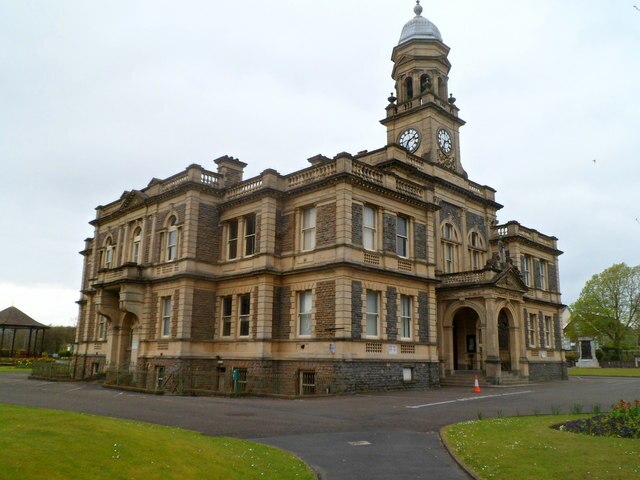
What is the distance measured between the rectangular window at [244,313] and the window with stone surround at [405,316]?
8.05 m

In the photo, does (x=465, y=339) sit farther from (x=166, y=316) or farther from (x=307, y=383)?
(x=166, y=316)

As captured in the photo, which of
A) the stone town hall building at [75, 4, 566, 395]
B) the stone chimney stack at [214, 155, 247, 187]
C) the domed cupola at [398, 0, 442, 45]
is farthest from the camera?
→ the domed cupola at [398, 0, 442, 45]

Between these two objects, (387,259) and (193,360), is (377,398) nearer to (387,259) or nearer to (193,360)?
(387,259)

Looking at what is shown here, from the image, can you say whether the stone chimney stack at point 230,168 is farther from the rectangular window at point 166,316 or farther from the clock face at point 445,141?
the clock face at point 445,141

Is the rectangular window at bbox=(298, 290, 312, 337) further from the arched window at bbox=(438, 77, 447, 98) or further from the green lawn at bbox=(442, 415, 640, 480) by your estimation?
the arched window at bbox=(438, 77, 447, 98)

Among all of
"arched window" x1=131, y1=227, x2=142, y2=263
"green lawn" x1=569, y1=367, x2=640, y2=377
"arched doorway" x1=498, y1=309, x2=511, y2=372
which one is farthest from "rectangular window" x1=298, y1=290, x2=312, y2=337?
"green lawn" x1=569, y1=367, x2=640, y2=377

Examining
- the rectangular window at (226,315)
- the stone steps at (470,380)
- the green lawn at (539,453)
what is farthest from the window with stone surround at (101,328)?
the green lawn at (539,453)

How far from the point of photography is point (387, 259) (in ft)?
90.3

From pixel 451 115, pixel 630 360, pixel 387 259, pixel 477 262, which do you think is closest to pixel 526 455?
pixel 387 259

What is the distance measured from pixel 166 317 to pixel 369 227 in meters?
12.9

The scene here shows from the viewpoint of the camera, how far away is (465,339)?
3525 centimetres

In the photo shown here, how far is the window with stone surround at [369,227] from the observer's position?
26.9 m

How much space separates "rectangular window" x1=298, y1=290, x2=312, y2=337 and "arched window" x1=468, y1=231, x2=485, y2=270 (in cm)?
1461

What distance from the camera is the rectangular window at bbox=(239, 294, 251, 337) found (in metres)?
29.0
